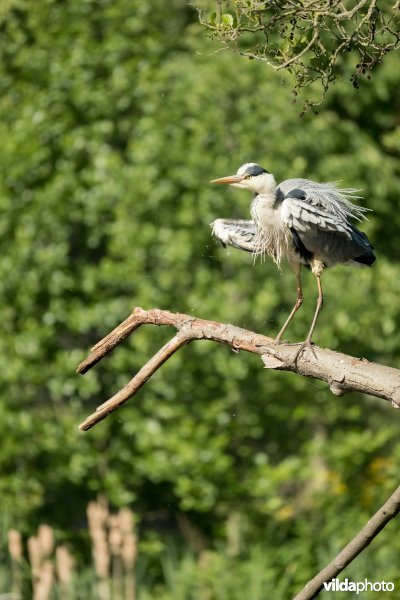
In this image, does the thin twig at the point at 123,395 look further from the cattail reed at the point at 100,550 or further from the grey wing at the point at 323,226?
the cattail reed at the point at 100,550

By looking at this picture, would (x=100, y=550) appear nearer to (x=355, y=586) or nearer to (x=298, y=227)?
(x=355, y=586)

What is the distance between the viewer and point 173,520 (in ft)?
32.9

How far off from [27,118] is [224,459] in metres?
2.86

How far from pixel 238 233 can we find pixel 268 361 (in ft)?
4.19

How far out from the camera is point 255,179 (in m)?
4.58

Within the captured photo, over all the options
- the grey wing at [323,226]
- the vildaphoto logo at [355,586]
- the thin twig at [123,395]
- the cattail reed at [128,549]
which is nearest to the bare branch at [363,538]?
the thin twig at [123,395]

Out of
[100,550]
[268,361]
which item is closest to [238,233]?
[268,361]

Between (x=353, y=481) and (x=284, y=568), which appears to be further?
(x=353, y=481)

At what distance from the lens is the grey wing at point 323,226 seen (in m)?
4.25

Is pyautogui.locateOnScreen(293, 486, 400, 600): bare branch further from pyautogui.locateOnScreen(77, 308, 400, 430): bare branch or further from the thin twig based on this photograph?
the thin twig

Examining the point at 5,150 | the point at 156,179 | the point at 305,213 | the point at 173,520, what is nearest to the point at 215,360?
the point at 156,179

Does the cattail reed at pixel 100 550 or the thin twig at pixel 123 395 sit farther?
the cattail reed at pixel 100 550

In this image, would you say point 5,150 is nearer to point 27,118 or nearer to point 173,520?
point 27,118

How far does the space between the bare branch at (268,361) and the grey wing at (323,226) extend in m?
0.79
